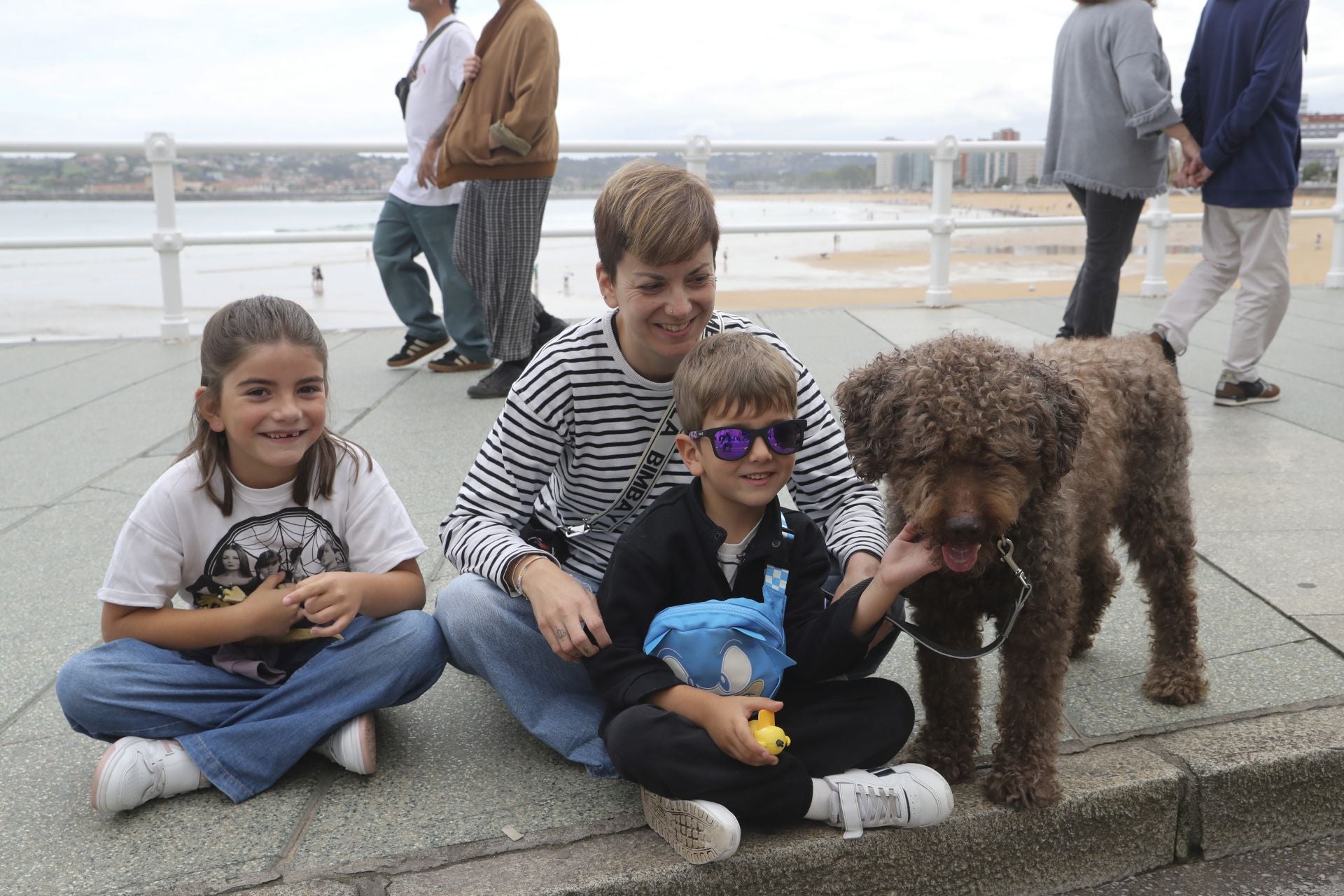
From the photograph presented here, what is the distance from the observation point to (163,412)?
6.62 metres

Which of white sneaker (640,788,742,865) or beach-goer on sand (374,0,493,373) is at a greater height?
beach-goer on sand (374,0,493,373)

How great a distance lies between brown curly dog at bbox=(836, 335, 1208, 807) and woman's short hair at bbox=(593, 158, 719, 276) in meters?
0.54

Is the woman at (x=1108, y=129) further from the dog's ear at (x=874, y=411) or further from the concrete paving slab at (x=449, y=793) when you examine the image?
the concrete paving slab at (x=449, y=793)

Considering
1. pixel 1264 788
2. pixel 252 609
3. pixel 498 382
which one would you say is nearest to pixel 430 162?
pixel 498 382

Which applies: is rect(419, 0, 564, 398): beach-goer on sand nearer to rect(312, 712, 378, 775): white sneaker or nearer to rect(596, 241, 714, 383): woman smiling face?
rect(596, 241, 714, 383): woman smiling face

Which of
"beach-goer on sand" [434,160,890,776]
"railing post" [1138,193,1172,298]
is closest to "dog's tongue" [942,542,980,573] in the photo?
"beach-goer on sand" [434,160,890,776]

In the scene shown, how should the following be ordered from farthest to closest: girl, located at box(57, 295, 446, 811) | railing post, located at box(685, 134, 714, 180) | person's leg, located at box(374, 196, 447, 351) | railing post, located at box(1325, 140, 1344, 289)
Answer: railing post, located at box(1325, 140, 1344, 289)
railing post, located at box(685, 134, 714, 180)
person's leg, located at box(374, 196, 447, 351)
girl, located at box(57, 295, 446, 811)

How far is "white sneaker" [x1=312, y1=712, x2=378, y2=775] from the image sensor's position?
2.60 meters

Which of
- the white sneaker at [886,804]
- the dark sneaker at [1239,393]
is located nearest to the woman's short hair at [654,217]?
the white sneaker at [886,804]

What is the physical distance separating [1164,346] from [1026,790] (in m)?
2.67

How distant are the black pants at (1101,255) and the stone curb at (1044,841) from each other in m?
4.04


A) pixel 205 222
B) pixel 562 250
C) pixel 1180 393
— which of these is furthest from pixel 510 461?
pixel 205 222

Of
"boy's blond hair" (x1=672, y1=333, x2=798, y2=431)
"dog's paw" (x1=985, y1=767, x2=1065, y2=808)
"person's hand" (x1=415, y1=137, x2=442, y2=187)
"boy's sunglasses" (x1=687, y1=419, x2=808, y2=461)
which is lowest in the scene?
"dog's paw" (x1=985, y1=767, x2=1065, y2=808)

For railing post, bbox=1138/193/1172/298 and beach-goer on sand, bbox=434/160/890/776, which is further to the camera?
railing post, bbox=1138/193/1172/298
